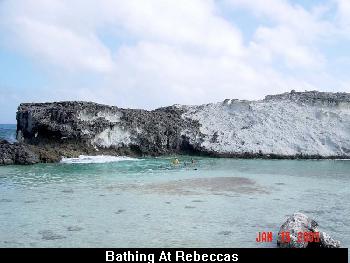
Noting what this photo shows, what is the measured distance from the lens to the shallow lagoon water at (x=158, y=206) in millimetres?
10945

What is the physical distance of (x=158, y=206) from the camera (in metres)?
14.8

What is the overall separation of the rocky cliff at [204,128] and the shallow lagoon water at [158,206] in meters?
11.7

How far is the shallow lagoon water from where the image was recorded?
1095 cm

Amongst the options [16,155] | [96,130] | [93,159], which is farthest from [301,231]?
[96,130]

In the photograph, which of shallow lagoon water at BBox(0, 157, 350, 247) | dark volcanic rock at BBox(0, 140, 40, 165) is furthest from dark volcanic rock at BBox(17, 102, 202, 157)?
shallow lagoon water at BBox(0, 157, 350, 247)

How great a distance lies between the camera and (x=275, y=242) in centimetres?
1061

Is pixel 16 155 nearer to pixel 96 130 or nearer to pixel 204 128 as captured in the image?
pixel 96 130

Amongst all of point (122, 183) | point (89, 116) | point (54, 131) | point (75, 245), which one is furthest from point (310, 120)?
point (75, 245)

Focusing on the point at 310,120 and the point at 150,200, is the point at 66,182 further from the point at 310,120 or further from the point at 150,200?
the point at 310,120

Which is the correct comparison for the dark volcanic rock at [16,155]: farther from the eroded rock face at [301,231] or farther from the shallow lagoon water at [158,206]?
the eroded rock face at [301,231]

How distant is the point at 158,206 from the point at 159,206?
3 cm

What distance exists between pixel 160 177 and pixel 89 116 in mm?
16595

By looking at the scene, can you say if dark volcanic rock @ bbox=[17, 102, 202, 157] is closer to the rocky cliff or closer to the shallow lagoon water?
the rocky cliff

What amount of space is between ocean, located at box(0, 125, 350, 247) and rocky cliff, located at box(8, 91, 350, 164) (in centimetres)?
1137
